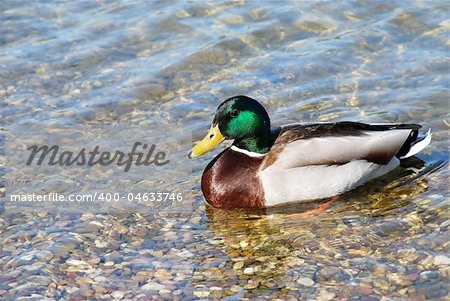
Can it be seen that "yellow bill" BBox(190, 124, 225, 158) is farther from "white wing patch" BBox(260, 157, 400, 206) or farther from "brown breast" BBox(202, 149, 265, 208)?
"white wing patch" BBox(260, 157, 400, 206)

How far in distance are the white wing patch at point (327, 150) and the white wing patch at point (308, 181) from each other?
5 cm

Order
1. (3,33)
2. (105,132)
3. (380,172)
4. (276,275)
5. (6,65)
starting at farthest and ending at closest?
(3,33) < (6,65) < (105,132) < (380,172) < (276,275)

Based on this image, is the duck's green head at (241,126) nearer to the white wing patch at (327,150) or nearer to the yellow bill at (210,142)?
the yellow bill at (210,142)

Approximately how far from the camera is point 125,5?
12234 mm

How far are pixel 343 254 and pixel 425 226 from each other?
82cm

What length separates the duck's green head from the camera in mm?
7605

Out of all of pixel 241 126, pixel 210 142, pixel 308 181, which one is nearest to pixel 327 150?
pixel 308 181

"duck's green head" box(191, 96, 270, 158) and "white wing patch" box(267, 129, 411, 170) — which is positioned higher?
"duck's green head" box(191, 96, 270, 158)

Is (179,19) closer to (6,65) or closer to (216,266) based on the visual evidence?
(6,65)

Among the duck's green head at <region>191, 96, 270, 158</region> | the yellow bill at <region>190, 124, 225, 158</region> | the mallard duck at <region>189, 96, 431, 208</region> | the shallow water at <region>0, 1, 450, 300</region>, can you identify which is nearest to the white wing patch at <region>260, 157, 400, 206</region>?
the mallard duck at <region>189, 96, 431, 208</region>

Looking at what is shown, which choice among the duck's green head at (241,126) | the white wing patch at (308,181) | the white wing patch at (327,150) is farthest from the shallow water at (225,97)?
the duck's green head at (241,126)

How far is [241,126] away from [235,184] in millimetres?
523

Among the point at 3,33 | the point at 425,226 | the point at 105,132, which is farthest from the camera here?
the point at 3,33

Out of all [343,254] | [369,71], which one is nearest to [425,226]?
[343,254]
